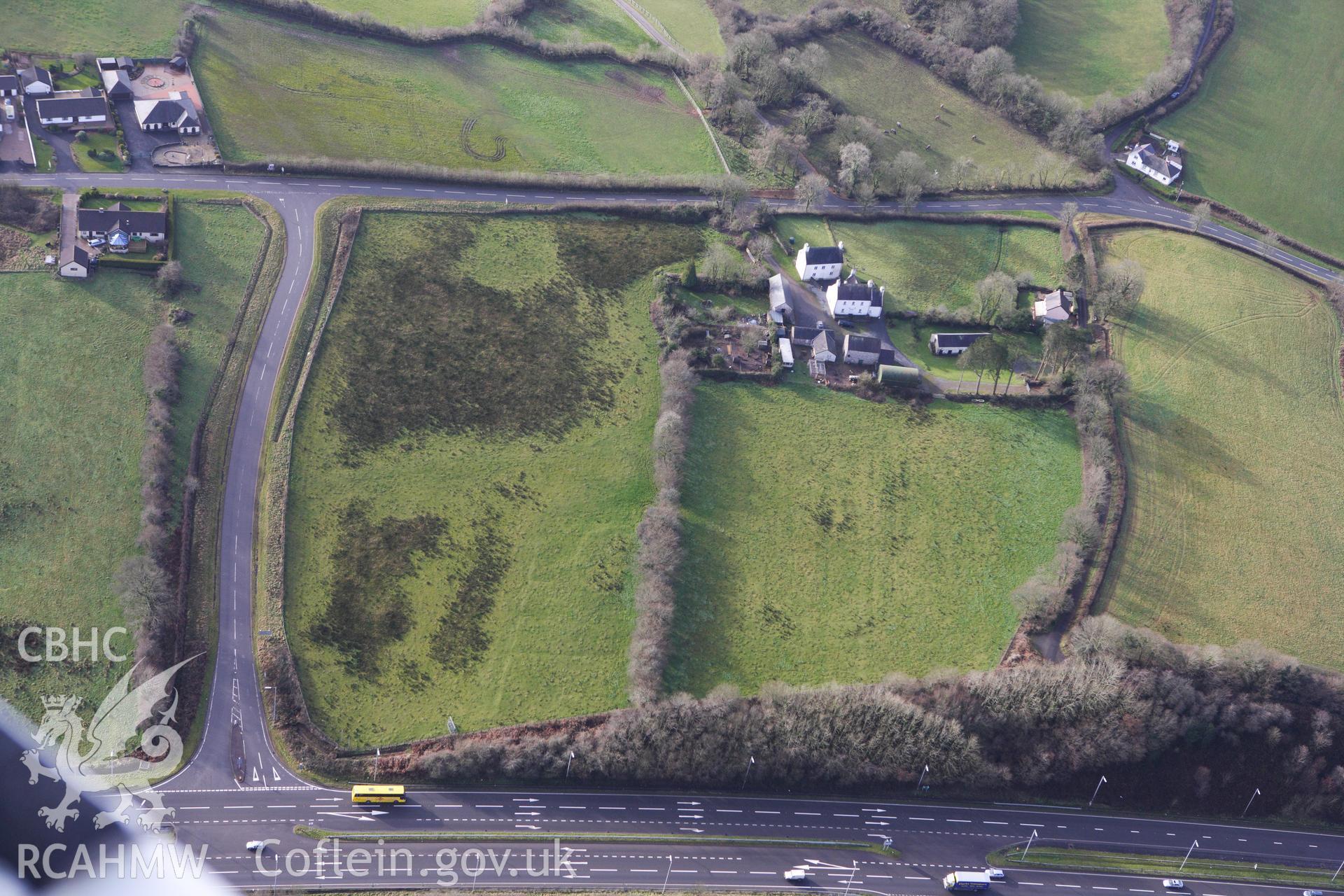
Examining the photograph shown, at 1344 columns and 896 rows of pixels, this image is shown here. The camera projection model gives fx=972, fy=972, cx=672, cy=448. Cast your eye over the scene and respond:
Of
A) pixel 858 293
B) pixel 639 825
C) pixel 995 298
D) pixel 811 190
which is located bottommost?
pixel 639 825

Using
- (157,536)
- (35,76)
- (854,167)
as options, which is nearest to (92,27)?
(35,76)

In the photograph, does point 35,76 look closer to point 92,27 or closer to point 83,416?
point 92,27

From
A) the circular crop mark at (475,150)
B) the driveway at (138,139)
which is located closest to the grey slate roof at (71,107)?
the driveway at (138,139)

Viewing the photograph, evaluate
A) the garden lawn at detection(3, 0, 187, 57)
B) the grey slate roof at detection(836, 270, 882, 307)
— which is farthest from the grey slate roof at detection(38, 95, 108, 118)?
the grey slate roof at detection(836, 270, 882, 307)

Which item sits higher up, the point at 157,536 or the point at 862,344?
the point at 862,344

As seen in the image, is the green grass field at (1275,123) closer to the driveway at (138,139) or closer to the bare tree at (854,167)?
the bare tree at (854,167)

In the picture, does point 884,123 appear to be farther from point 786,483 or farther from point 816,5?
point 786,483
